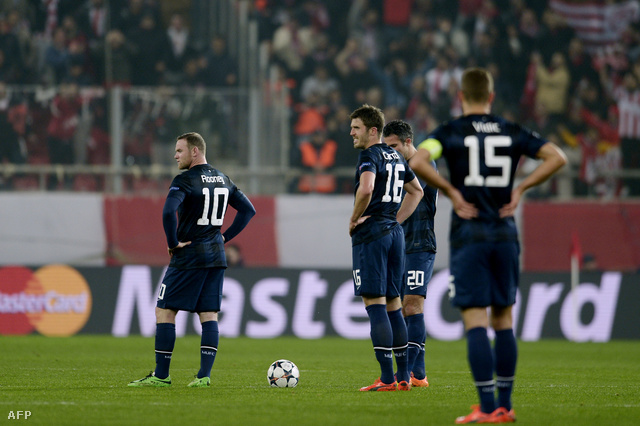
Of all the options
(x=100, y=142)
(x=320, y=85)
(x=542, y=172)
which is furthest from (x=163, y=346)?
(x=320, y=85)

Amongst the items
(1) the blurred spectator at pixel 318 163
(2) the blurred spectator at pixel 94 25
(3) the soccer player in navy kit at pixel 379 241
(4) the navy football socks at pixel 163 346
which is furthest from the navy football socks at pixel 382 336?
(2) the blurred spectator at pixel 94 25

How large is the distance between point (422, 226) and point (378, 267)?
1.28 m

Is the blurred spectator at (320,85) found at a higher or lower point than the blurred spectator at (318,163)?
higher

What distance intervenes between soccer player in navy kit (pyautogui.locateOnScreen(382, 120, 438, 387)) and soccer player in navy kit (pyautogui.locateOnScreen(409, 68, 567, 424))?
8.88 feet

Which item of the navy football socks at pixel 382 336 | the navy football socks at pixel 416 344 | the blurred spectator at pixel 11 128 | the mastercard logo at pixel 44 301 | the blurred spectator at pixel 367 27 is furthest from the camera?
the blurred spectator at pixel 367 27

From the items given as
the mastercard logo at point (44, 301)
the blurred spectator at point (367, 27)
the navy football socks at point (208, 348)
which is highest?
the blurred spectator at point (367, 27)

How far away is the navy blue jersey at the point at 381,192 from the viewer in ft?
26.6

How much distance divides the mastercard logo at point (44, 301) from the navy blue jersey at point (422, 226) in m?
8.66

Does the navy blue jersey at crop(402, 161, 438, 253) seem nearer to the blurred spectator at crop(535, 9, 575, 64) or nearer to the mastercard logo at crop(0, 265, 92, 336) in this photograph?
the mastercard logo at crop(0, 265, 92, 336)

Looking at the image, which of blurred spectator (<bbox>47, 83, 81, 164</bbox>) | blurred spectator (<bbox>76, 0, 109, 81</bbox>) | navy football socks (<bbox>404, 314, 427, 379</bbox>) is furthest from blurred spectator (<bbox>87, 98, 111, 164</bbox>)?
navy football socks (<bbox>404, 314, 427, 379</bbox>)

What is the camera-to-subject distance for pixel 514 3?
20594 millimetres

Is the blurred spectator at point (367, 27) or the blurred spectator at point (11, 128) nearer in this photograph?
the blurred spectator at point (11, 128)

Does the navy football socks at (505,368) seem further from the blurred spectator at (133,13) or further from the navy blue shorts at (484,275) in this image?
the blurred spectator at (133,13)

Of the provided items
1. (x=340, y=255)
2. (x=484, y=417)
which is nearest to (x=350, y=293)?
(x=340, y=255)
